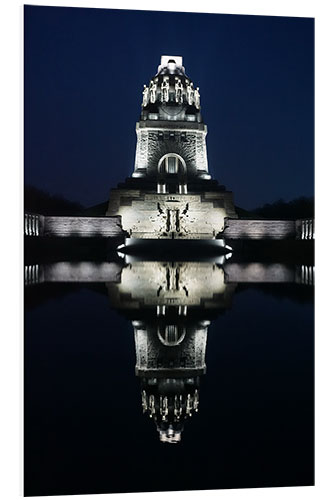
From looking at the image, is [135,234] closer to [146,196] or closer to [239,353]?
[146,196]

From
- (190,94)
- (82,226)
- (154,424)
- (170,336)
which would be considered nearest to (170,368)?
(170,336)

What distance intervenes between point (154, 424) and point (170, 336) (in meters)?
1.68

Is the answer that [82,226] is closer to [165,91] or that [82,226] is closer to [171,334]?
[165,91]

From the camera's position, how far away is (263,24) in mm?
6445

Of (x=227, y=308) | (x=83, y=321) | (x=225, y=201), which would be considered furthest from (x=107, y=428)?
(x=225, y=201)

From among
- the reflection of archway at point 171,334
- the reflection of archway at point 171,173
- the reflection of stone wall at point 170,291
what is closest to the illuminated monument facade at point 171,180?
the reflection of archway at point 171,173

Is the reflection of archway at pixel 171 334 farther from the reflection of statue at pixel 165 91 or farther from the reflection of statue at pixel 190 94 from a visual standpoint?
the reflection of statue at pixel 190 94

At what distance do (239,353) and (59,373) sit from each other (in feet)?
4.74

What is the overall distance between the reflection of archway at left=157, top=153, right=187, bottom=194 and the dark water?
19301 mm

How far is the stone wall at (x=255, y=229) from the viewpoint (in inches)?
859

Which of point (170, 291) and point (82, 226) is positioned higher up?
point (82, 226)

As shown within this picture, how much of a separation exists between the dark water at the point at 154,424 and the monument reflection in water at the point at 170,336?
65 millimetres

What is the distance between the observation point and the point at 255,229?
882 inches

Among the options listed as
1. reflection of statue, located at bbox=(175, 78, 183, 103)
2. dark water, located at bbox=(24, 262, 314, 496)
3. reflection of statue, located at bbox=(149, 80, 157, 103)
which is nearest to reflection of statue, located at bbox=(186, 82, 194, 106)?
reflection of statue, located at bbox=(175, 78, 183, 103)
